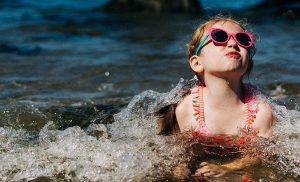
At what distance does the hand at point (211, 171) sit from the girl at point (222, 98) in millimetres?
68

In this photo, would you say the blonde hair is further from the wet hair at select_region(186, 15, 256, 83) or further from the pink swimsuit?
the pink swimsuit

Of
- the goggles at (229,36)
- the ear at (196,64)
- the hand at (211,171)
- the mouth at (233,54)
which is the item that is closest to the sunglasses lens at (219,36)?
the goggles at (229,36)

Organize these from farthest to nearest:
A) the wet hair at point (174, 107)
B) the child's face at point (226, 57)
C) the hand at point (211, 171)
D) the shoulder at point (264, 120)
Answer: the wet hair at point (174, 107), the shoulder at point (264, 120), the child's face at point (226, 57), the hand at point (211, 171)

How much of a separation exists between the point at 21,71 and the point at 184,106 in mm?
4122

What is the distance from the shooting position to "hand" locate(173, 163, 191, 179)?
4266 mm

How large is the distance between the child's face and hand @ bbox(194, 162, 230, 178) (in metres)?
0.64

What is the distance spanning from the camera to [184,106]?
4.72 metres

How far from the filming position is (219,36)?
14.8ft

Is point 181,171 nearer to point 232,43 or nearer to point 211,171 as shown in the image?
point 211,171

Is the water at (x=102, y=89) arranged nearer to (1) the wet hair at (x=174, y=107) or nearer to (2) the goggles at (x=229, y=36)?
(1) the wet hair at (x=174, y=107)

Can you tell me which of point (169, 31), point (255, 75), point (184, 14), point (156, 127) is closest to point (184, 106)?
point (156, 127)

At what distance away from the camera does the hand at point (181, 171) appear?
4266 mm

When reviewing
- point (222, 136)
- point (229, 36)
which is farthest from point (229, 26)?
point (222, 136)

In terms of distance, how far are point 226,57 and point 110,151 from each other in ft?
3.39
